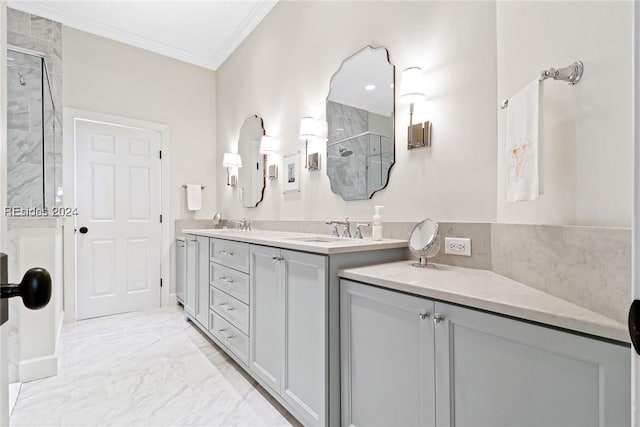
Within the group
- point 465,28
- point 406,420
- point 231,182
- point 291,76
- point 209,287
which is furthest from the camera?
point 231,182

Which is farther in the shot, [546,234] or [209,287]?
[209,287]

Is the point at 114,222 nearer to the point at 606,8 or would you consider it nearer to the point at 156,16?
the point at 156,16

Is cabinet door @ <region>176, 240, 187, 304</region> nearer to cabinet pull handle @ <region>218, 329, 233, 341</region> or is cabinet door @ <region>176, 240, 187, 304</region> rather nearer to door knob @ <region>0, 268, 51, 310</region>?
cabinet pull handle @ <region>218, 329, 233, 341</region>

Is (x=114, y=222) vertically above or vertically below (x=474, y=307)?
above

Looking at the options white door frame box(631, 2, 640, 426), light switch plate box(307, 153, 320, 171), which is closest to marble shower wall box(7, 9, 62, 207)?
light switch plate box(307, 153, 320, 171)

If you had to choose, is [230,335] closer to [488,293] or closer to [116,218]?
[488,293]

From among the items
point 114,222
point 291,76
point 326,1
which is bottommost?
point 114,222

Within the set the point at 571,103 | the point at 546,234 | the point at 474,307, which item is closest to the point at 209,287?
the point at 474,307

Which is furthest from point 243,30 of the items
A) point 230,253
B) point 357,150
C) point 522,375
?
point 522,375

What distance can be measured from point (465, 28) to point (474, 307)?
1409 mm

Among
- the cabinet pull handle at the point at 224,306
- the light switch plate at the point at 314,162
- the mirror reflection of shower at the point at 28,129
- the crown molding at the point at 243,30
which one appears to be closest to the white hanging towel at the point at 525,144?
the light switch plate at the point at 314,162

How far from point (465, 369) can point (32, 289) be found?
1.11 metres

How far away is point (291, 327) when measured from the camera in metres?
1.62

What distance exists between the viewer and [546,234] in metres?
1.11
